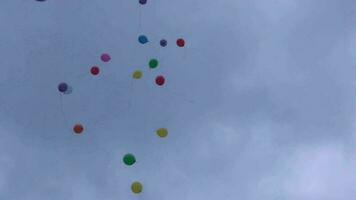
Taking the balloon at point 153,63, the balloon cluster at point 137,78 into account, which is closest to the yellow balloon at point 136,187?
the balloon cluster at point 137,78

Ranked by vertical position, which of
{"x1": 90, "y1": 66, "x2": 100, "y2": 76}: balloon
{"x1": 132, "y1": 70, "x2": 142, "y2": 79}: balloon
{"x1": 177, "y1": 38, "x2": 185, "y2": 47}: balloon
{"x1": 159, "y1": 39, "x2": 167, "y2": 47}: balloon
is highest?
{"x1": 177, "y1": 38, "x2": 185, "y2": 47}: balloon

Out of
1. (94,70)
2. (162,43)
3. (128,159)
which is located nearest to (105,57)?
(94,70)

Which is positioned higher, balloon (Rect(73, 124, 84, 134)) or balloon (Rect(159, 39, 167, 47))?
balloon (Rect(159, 39, 167, 47))

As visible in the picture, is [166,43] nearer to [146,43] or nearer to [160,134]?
[146,43]

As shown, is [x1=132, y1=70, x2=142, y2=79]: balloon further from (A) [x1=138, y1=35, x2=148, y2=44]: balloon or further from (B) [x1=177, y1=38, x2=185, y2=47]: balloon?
(B) [x1=177, y1=38, x2=185, y2=47]: balloon

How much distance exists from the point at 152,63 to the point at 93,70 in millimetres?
2571

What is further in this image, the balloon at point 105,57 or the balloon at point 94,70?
the balloon at point 94,70

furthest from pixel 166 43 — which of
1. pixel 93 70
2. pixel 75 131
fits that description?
pixel 75 131

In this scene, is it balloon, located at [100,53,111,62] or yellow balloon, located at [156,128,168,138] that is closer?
balloon, located at [100,53,111,62]

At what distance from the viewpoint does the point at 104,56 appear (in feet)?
103

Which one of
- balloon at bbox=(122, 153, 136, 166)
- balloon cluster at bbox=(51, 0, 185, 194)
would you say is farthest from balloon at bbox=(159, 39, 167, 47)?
balloon at bbox=(122, 153, 136, 166)

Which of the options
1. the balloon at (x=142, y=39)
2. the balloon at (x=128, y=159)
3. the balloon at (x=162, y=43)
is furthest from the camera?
the balloon at (x=142, y=39)

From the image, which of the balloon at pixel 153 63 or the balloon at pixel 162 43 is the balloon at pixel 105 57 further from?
the balloon at pixel 162 43

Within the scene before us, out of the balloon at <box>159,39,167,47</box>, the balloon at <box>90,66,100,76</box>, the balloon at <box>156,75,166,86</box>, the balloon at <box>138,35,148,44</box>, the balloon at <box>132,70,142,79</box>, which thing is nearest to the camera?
the balloon at <box>132,70,142,79</box>
